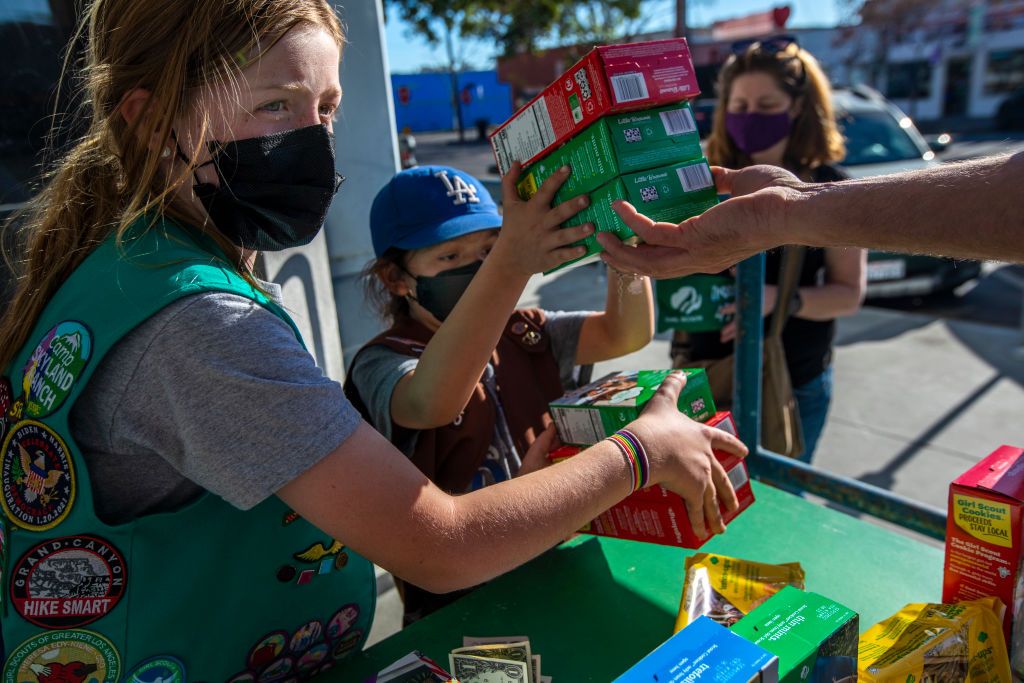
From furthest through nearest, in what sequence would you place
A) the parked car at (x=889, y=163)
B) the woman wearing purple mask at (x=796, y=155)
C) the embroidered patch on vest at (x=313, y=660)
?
1. the parked car at (x=889, y=163)
2. the woman wearing purple mask at (x=796, y=155)
3. the embroidered patch on vest at (x=313, y=660)

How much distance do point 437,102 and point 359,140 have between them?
→ 131 cm

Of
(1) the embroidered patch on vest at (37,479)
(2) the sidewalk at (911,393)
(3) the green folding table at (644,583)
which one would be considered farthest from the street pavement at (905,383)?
(1) the embroidered patch on vest at (37,479)

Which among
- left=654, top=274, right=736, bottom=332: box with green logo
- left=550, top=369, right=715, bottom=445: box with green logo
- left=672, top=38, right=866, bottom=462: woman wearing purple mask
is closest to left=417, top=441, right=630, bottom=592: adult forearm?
left=550, top=369, right=715, bottom=445: box with green logo

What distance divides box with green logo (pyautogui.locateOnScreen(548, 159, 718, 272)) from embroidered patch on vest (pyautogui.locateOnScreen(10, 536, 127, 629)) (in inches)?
34.9

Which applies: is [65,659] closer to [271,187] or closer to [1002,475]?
[271,187]

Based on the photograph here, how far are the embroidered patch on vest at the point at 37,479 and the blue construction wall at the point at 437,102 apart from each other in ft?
10.2

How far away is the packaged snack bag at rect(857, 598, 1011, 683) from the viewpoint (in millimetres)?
1038

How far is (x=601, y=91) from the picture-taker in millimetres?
1208

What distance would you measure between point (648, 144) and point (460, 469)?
826mm

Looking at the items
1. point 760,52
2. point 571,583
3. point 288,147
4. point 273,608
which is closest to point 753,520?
point 571,583

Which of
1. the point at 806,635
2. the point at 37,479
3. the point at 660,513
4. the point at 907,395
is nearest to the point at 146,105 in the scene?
the point at 37,479

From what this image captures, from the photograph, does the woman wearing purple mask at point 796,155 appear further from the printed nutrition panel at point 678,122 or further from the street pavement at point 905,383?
the printed nutrition panel at point 678,122

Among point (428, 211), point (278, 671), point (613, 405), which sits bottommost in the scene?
point (278, 671)

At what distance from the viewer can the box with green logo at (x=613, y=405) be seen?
138cm
